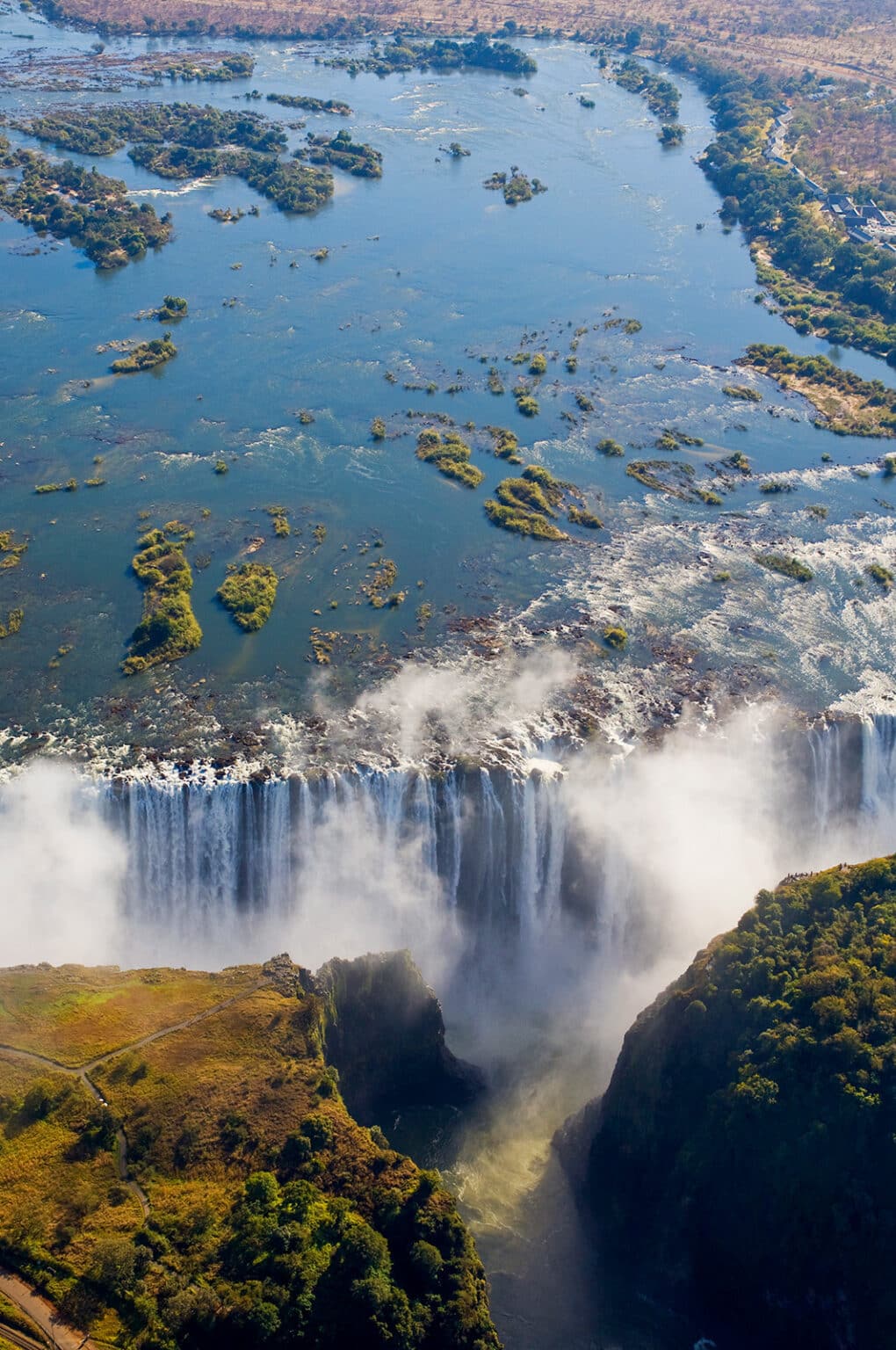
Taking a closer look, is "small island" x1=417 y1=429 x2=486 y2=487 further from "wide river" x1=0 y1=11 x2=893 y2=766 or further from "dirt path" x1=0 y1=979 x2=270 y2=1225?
"dirt path" x1=0 y1=979 x2=270 y2=1225

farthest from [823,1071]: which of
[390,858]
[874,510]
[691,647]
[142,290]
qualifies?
[142,290]

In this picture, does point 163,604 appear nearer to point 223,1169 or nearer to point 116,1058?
point 116,1058

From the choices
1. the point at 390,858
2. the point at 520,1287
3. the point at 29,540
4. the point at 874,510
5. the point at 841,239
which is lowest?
the point at 520,1287

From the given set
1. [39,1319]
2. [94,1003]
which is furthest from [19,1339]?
[94,1003]

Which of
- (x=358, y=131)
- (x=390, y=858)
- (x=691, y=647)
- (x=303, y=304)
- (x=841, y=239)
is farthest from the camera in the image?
(x=358, y=131)

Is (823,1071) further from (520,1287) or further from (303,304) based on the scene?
(303,304)

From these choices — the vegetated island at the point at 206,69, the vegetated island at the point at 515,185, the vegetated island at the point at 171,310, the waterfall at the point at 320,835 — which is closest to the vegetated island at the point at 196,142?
the vegetated island at the point at 206,69

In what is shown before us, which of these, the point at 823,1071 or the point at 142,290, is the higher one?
the point at 142,290
